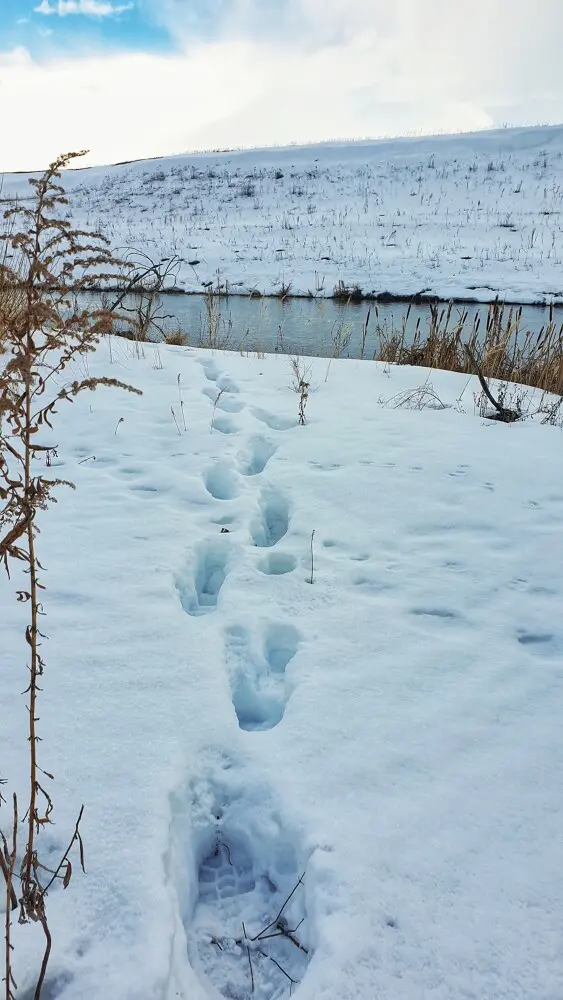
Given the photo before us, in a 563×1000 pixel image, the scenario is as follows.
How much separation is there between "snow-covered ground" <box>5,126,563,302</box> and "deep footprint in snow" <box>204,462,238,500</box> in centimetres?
1055

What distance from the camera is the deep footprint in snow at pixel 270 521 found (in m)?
2.74

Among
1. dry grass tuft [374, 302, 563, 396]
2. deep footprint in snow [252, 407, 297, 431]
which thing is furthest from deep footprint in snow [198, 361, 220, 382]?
dry grass tuft [374, 302, 563, 396]

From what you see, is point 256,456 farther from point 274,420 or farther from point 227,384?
point 227,384

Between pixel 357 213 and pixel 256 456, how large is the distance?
1912cm

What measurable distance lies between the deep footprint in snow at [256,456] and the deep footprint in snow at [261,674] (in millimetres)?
1344

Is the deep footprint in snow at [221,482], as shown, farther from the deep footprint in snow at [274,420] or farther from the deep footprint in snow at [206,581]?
the deep footprint in snow at [274,420]

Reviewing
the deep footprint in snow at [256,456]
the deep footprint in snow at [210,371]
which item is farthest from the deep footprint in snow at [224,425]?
the deep footprint in snow at [210,371]

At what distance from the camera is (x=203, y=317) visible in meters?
9.77

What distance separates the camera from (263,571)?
2.45 m

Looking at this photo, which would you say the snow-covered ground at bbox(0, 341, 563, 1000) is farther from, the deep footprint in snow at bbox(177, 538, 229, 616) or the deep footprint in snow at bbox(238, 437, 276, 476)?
the deep footprint in snow at bbox(238, 437, 276, 476)

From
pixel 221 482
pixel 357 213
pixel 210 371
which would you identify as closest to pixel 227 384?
pixel 210 371

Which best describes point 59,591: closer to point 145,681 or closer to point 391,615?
point 145,681

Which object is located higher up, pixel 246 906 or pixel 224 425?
pixel 224 425

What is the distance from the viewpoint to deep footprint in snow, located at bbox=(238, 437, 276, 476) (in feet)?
11.0
